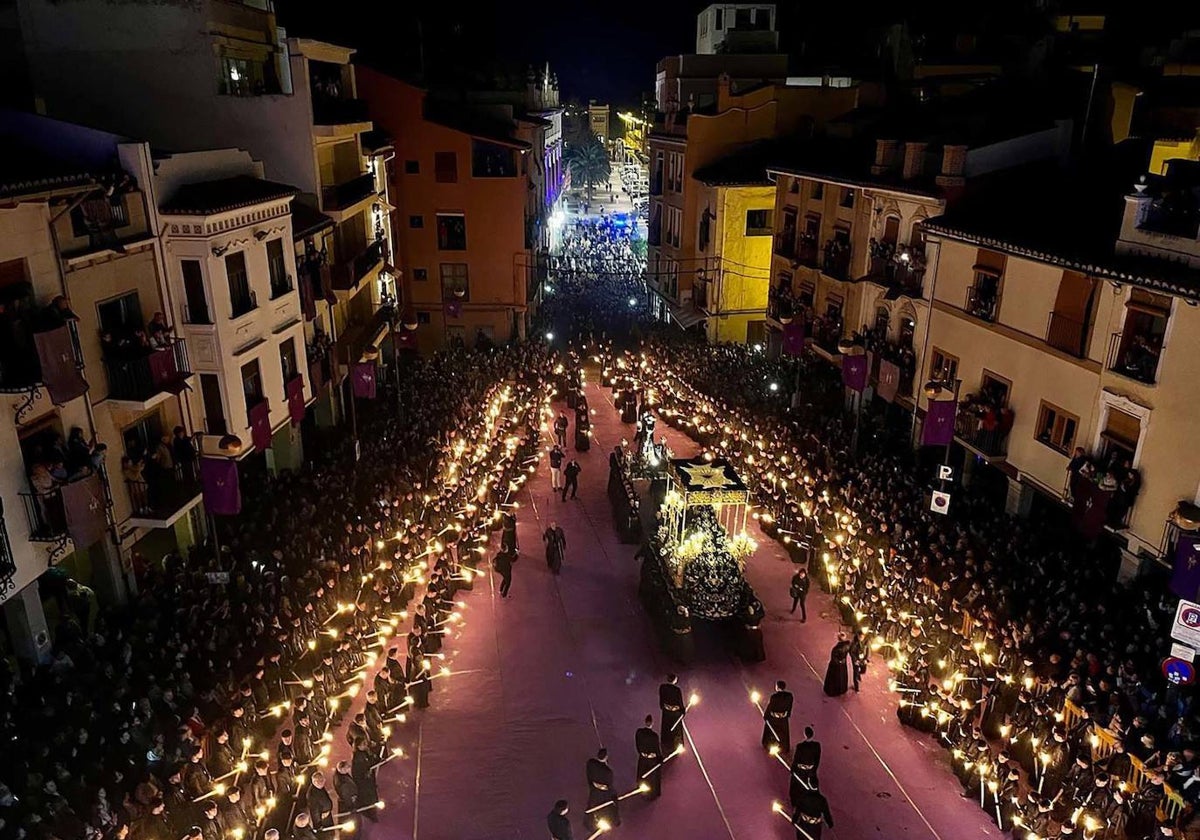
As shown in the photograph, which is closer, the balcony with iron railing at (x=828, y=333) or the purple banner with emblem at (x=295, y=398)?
the purple banner with emblem at (x=295, y=398)

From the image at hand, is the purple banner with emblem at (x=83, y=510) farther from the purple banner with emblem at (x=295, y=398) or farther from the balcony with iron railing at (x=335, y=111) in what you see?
the balcony with iron railing at (x=335, y=111)

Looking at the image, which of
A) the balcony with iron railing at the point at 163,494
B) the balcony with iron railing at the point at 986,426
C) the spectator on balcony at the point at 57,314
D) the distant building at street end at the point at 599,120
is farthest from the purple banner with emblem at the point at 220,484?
the distant building at street end at the point at 599,120

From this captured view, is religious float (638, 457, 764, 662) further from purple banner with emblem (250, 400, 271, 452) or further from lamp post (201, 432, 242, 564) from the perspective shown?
lamp post (201, 432, 242, 564)

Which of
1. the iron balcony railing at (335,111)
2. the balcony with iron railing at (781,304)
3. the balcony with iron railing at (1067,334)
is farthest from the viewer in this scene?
the balcony with iron railing at (781,304)

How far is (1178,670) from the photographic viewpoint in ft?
45.0

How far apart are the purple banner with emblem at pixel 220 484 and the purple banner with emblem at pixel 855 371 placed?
17.0 m

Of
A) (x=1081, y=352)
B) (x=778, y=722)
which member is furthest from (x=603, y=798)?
(x=1081, y=352)

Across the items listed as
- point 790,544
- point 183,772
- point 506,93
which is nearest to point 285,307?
point 183,772

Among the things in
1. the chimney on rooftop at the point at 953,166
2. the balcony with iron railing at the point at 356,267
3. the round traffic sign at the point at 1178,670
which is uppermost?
the chimney on rooftop at the point at 953,166

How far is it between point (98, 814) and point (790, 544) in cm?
1664

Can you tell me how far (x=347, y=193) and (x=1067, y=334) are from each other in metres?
21.5

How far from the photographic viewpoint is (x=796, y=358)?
101 feet

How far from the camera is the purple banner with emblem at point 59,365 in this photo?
13602 millimetres

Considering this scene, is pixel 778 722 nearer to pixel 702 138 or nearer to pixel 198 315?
pixel 198 315
